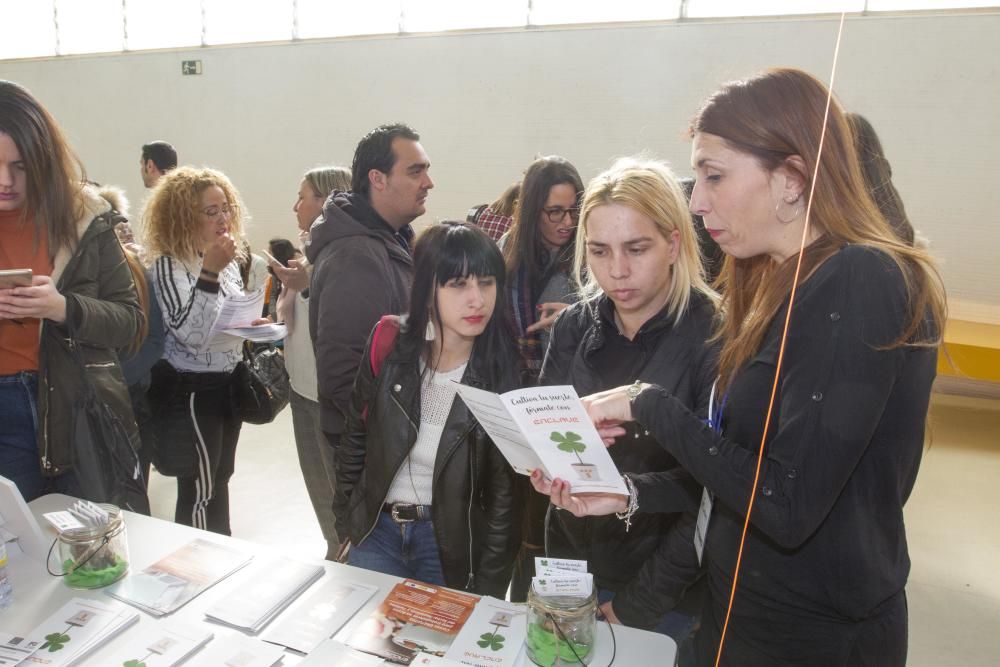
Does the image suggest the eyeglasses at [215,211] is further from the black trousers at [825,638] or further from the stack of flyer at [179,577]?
the black trousers at [825,638]

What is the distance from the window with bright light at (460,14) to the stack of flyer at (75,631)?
590 centimetres

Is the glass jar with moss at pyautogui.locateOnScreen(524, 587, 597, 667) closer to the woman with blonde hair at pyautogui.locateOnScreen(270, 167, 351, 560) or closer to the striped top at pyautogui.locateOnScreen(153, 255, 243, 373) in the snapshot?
the woman with blonde hair at pyautogui.locateOnScreen(270, 167, 351, 560)

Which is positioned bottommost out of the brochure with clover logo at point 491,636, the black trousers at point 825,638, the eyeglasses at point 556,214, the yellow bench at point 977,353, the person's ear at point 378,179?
the yellow bench at point 977,353

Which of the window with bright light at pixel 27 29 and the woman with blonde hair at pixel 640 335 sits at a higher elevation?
the window with bright light at pixel 27 29

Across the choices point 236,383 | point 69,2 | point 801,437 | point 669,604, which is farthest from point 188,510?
point 69,2

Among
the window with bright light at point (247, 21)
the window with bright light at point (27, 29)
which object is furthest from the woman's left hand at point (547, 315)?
the window with bright light at point (27, 29)

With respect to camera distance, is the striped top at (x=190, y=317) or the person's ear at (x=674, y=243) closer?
the person's ear at (x=674, y=243)

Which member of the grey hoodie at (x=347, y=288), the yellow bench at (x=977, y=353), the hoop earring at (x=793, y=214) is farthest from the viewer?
the yellow bench at (x=977, y=353)

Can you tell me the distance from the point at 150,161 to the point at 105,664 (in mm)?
3954

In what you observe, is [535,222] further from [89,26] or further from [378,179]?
[89,26]

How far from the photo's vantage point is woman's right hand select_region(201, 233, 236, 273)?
233 centimetres

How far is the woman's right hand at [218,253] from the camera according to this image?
7.63 feet

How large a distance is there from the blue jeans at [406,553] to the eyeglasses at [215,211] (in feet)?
4.60

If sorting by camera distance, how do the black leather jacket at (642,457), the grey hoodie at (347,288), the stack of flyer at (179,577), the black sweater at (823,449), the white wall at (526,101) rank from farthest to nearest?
the white wall at (526,101)
the grey hoodie at (347,288)
the black leather jacket at (642,457)
the stack of flyer at (179,577)
the black sweater at (823,449)
